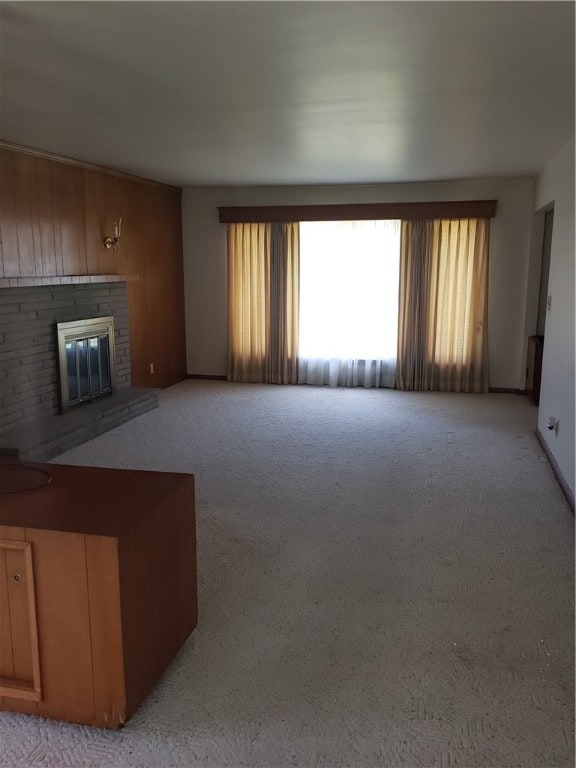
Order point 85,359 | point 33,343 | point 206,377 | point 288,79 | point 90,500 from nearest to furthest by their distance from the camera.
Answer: point 90,500 → point 288,79 → point 33,343 → point 85,359 → point 206,377

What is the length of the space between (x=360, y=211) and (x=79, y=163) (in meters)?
2.87

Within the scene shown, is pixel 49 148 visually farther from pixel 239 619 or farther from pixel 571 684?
pixel 571 684

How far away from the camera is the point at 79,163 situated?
490cm

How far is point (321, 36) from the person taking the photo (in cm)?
221

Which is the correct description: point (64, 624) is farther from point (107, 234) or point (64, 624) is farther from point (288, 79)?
point (107, 234)

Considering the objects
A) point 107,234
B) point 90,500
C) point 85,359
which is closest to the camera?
point 90,500

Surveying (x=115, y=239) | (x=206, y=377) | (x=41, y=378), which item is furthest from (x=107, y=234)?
(x=206, y=377)

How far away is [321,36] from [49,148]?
287cm

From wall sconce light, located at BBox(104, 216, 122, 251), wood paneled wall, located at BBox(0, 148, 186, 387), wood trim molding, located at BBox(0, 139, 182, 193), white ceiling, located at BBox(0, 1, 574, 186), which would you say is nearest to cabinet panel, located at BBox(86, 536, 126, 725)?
white ceiling, located at BBox(0, 1, 574, 186)

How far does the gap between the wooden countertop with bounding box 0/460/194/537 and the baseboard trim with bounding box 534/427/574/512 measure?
2.38m

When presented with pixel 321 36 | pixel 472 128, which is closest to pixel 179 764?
pixel 321 36

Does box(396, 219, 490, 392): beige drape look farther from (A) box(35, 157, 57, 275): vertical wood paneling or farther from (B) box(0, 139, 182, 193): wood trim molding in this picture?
(A) box(35, 157, 57, 275): vertical wood paneling

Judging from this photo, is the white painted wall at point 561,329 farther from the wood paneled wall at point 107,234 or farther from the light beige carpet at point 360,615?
the wood paneled wall at point 107,234

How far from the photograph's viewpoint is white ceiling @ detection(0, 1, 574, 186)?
2.06 m
